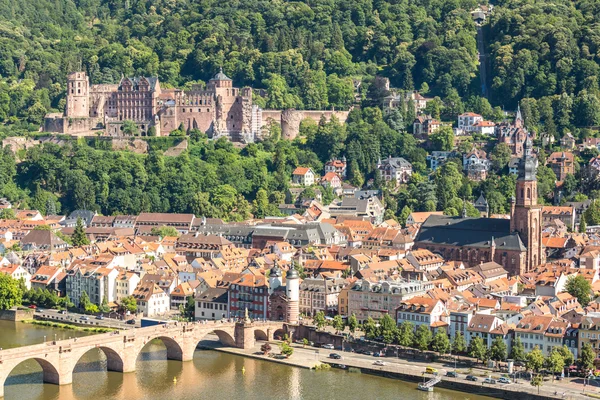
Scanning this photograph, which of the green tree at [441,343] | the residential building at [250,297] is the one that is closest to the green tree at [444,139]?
the residential building at [250,297]

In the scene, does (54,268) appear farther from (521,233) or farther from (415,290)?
(521,233)

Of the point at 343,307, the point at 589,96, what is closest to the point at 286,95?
the point at 589,96

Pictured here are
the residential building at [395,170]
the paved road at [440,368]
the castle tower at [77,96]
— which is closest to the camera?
the paved road at [440,368]

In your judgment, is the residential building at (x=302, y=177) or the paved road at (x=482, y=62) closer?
the residential building at (x=302, y=177)

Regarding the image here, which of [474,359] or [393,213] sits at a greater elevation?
[393,213]

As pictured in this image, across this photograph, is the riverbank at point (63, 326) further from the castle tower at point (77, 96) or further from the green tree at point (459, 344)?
the castle tower at point (77, 96)

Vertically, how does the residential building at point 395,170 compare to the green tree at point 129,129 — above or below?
below
